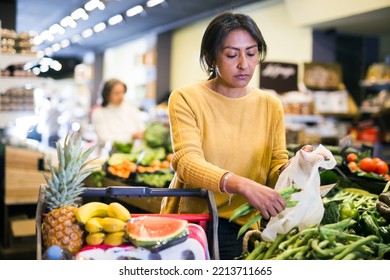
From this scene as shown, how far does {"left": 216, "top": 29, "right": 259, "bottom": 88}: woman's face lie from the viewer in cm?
196

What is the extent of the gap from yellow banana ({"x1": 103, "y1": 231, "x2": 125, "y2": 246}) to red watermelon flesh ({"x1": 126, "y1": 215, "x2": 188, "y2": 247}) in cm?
3

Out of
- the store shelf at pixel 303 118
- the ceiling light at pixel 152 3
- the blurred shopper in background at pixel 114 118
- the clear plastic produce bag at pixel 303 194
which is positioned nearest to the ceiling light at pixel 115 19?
the ceiling light at pixel 152 3

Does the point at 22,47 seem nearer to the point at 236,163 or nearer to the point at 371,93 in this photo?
the point at 236,163

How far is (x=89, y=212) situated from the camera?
1.61m

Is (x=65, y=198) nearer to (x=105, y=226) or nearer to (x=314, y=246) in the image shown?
(x=105, y=226)

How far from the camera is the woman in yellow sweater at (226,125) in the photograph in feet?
6.43

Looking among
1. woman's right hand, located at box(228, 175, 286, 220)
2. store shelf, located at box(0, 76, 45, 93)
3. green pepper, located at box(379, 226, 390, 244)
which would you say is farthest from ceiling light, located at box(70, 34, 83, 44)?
woman's right hand, located at box(228, 175, 286, 220)

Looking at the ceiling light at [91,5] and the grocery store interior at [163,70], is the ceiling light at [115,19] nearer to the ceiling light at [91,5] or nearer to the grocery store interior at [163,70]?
the grocery store interior at [163,70]

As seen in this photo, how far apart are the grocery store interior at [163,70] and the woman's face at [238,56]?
1.04ft

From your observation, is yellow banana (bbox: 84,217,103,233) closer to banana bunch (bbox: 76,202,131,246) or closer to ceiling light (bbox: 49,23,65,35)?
banana bunch (bbox: 76,202,131,246)

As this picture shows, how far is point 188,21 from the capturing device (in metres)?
10.7

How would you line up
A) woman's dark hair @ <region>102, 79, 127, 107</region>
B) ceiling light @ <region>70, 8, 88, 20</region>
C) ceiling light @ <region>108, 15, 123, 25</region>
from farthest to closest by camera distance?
ceiling light @ <region>108, 15, 123, 25</region> → ceiling light @ <region>70, 8, 88, 20</region> → woman's dark hair @ <region>102, 79, 127, 107</region>
